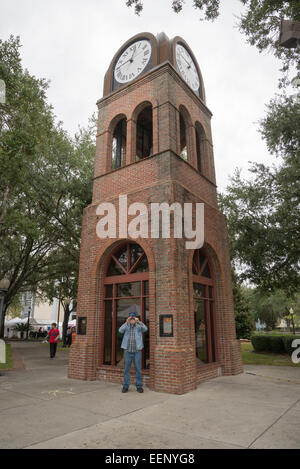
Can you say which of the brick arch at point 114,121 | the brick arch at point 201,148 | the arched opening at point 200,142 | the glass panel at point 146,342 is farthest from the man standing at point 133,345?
the brick arch at point 114,121

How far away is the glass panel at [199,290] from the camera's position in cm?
917

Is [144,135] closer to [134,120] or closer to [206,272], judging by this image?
[134,120]

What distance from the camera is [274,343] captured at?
57.3 feet

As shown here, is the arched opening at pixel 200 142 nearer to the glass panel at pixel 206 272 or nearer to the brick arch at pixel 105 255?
the glass panel at pixel 206 272

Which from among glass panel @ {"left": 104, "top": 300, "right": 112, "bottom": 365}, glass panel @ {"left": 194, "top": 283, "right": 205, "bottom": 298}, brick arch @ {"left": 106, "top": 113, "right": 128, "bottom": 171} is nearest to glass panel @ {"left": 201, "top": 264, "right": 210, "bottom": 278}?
glass panel @ {"left": 194, "top": 283, "right": 205, "bottom": 298}

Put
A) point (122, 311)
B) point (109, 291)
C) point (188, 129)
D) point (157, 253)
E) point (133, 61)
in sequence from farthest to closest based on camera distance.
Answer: point (133, 61), point (188, 129), point (109, 291), point (122, 311), point (157, 253)

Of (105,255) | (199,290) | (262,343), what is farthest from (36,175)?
(262,343)

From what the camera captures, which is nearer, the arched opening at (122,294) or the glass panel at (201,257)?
the arched opening at (122,294)

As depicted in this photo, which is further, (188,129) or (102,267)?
(188,129)

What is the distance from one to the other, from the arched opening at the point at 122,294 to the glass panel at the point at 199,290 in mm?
1656

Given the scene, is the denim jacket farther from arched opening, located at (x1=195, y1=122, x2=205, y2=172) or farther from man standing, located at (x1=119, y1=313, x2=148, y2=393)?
arched opening, located at (x1=195, y1=122, x2=205, y2=172)

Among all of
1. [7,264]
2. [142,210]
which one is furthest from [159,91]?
[7,264]

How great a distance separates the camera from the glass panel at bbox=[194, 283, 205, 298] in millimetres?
9166

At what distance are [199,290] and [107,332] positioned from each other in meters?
3.13
